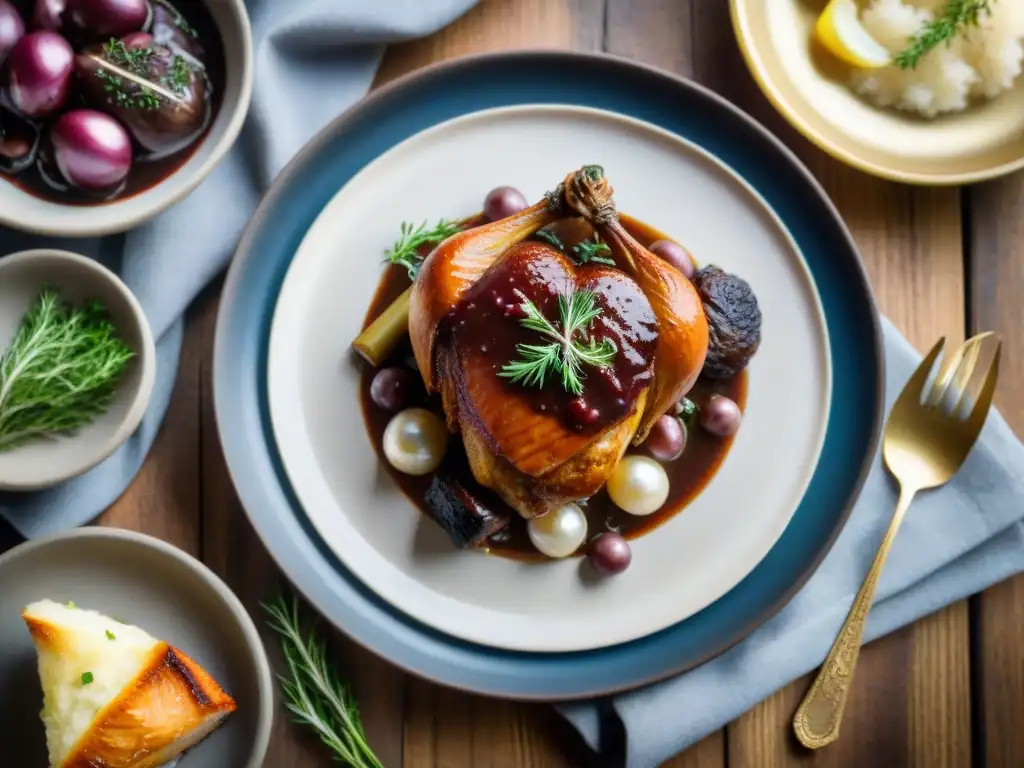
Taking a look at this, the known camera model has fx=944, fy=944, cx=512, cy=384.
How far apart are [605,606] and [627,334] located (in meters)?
0.67

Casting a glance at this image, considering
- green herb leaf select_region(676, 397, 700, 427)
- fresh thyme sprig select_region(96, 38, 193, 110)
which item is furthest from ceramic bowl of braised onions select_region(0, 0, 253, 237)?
green herb leaf select_region(676, 397, 700, 427)

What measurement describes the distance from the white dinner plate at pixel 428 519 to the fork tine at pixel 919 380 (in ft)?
0.62

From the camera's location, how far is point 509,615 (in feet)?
6.89

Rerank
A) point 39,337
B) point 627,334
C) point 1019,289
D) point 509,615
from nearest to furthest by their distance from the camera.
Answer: point 627,334 < point 39,337 < point 509,615 < point 1019,289

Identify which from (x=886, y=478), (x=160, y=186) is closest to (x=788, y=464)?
(x=886, y=478)

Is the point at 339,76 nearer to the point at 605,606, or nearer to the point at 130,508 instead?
the point at 130,508

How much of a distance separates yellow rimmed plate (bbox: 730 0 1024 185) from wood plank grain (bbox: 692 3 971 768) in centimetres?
10

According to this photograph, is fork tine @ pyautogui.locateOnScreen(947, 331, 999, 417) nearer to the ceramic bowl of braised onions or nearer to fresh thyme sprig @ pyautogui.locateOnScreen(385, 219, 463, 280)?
fresh thyme sprig @ pyautogui.locateOnScreen(385, 219, 463, 280)

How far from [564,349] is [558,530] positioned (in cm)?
49

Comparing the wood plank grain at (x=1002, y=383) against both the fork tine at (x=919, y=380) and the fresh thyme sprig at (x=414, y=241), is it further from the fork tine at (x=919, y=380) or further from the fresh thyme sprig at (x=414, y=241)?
the fresh thyme sprig at (x=414, y=241)

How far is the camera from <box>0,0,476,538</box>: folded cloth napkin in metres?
2.12

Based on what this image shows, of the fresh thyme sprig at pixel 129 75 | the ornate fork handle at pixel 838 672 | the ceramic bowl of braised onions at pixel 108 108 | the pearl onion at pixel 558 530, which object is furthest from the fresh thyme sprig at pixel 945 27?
the fresh thyme sprig at pixel 129 75

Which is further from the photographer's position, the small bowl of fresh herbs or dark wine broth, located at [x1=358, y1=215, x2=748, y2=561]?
dark wine broth, located at [x1=358, y1=215, x2=748, y2=561]

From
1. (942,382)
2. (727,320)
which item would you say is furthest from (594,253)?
(942,382)
